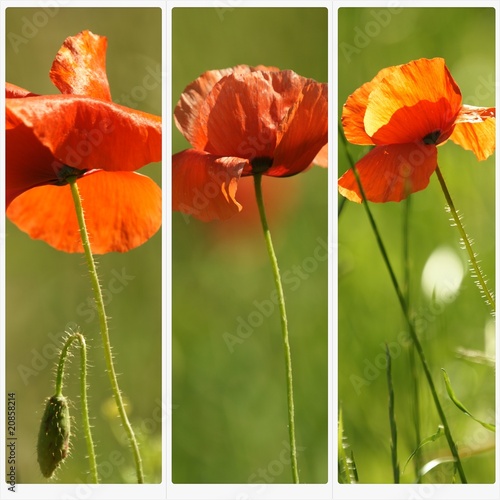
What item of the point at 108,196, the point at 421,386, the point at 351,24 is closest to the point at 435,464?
the point at 421,386

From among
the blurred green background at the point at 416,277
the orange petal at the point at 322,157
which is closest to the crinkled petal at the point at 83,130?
the orange petal at the point at 322,157

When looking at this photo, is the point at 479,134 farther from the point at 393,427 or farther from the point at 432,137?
the point at 393,427

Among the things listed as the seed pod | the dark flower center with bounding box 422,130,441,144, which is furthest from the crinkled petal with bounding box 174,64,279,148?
the seed pod

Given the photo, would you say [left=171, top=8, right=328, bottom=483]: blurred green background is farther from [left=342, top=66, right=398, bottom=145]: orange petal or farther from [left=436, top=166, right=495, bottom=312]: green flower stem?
[left=436, top=166, right=495, bottom=312]: green flower stem

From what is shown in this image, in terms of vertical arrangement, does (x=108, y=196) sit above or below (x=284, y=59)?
below

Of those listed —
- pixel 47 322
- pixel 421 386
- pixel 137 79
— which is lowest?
pixel 421 386

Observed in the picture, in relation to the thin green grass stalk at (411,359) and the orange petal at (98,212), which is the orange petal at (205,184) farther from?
the thin green grass stalk at (411,359)

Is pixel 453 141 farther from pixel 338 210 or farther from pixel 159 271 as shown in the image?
pixel 159 271
